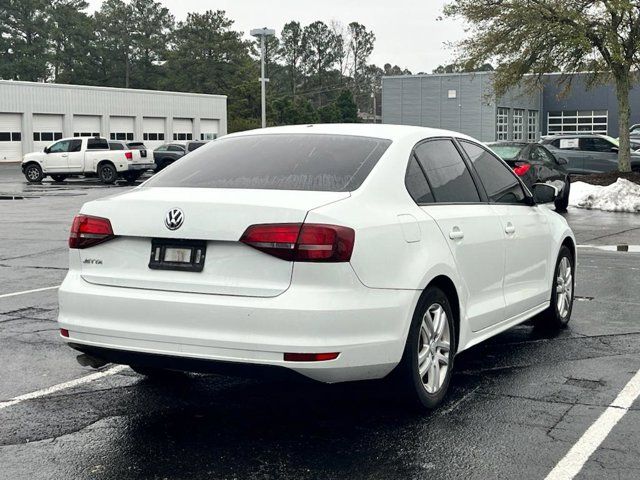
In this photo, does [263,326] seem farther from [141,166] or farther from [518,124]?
[518,124]

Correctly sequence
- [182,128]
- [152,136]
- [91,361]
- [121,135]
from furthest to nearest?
[182,128] < [152,136] < [121,135] < [91,361]

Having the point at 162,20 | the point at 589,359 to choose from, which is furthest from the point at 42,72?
the point at 589,359

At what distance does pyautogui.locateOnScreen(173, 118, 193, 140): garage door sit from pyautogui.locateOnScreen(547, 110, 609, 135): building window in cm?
2799

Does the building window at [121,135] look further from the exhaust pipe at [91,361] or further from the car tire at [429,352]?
the car tire at [429,352]

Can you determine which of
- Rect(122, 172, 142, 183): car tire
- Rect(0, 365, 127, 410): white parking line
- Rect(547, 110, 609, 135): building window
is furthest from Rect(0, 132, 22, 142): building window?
Rect(0, 365, 127, 410): white parking line

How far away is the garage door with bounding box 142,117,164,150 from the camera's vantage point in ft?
226

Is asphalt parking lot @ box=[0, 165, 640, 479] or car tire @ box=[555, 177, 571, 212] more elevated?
car tire @ box=[555, 177, 571, 212]

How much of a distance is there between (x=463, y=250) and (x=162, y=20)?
111 m

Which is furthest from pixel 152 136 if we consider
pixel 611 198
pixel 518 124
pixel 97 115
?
pixel 611 198

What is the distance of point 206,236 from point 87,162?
111ft

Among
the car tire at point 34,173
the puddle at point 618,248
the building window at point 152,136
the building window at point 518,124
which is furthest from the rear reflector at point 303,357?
the building window at point 152,136

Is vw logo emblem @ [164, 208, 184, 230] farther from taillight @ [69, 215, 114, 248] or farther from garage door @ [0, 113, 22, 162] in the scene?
garage door @ [0, 113, 22, 162]

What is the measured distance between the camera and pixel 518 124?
6031cm

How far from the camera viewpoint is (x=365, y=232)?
184 inches
